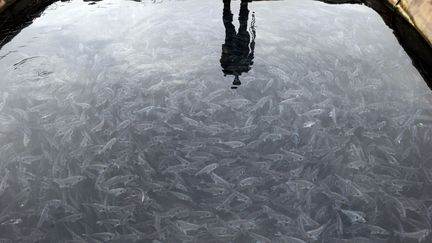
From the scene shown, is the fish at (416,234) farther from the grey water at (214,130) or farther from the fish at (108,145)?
the fish at (108,145)

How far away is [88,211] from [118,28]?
7.89m

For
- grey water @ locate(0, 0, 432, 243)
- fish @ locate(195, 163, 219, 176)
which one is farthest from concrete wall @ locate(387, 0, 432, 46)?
fish @ locate(195, 163, 219, 176)

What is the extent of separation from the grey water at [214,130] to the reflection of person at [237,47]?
5cm

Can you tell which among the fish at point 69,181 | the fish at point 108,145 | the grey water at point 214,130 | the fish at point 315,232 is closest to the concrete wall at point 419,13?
the grey water at point 214,130

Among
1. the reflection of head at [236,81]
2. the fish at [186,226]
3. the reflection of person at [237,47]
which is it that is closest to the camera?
the fish at [186,226]

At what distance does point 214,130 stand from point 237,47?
4220mm

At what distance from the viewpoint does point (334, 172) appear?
895cm

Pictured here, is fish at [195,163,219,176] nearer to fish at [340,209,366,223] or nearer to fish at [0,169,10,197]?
fish at [340,209,366,223]

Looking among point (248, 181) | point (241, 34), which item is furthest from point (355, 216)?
point (241, 34)

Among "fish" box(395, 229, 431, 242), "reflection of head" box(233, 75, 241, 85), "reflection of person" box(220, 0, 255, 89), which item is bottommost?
"fish" box(395, 229, 431, 242)

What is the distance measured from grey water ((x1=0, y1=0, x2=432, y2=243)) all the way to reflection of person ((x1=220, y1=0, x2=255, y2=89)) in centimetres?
5

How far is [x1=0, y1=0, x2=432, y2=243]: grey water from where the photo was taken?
8030mm

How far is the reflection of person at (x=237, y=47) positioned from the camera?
12.4 metres

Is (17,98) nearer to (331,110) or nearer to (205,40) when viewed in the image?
(205,40)
